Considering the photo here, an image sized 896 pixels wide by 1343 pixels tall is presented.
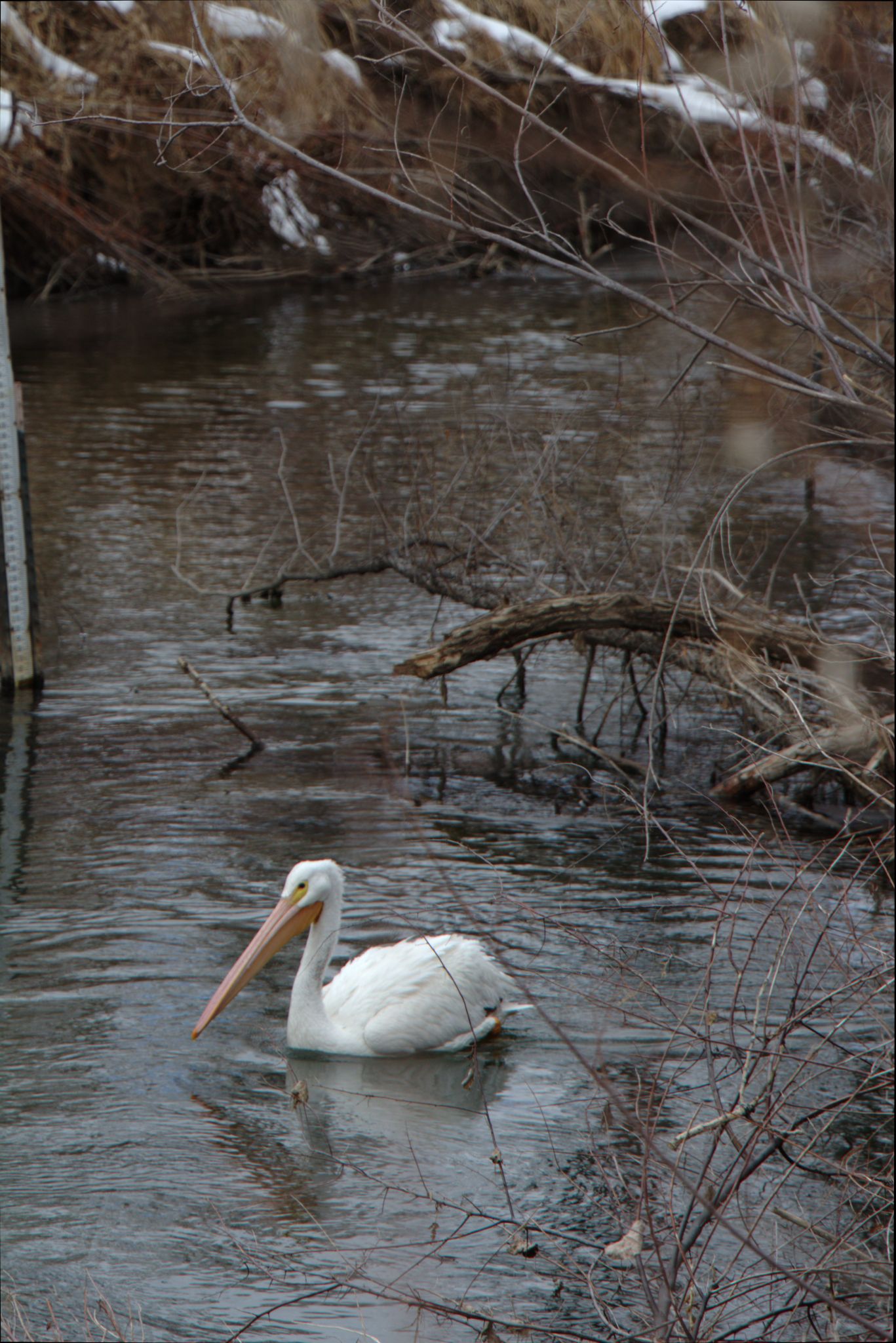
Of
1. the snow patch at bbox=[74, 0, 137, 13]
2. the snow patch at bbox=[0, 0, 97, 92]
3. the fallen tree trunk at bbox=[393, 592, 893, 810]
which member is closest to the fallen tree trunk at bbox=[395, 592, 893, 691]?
the fallen tree trunk at bbox=[393, 592, 893, 810]

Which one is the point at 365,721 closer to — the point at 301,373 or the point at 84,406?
the point at 84,406

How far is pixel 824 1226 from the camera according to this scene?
5.75 m

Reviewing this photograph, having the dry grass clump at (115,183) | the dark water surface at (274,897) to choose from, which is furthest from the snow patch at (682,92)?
the dry grass clump at (115,183)

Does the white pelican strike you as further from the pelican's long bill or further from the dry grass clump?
the dry grass clump

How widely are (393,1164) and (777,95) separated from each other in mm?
7060

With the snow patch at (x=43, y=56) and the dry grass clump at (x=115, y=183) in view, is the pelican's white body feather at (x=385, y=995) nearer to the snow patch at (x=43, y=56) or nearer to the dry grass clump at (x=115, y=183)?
the dry grass clump at (x=115, y=183)

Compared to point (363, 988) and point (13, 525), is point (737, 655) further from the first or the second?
point (13, 525)

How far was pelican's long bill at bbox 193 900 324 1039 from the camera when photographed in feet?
22.9

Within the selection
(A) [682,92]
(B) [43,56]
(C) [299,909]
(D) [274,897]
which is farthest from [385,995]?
(B) [43,56]

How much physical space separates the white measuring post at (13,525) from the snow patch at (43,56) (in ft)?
61.1

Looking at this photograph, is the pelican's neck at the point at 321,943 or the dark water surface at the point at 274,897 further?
the pelican's neck at the point at 321,943

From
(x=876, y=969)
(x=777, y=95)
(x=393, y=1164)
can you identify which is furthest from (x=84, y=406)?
(x=876, y=969)

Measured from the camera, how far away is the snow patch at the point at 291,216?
32.2 meters

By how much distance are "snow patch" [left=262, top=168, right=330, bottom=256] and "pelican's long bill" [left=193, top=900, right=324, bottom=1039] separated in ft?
86.9
